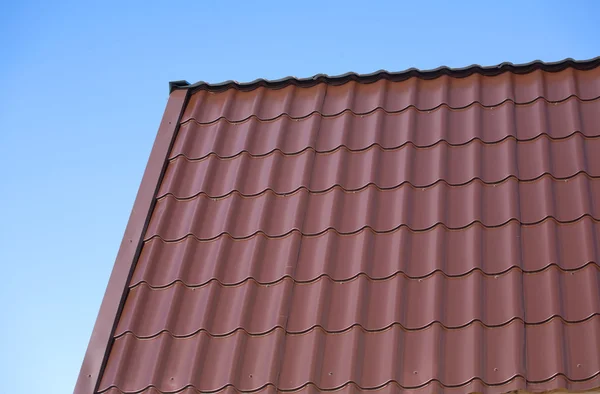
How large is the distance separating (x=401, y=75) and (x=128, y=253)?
7.68 feet

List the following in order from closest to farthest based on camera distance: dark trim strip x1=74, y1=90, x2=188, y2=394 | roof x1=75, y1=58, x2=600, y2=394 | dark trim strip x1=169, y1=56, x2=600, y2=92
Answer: roof x1=75, y1=58, x2=600, y2=394 → dark trim strip x1=74, y1=90, x2=188, y2=394 → dark trim strip x1=169, y1=56, x2=600, y2=92

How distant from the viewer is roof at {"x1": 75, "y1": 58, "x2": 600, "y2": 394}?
401 centimetres

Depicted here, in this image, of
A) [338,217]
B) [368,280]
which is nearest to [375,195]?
[338,217]

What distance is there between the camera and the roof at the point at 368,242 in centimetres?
A: 401

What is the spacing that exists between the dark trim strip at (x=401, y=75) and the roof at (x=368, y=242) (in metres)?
0.01

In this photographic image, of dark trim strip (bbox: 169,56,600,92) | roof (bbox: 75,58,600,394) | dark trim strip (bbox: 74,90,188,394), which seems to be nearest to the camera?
roof (bbox: 75,58,600,394)

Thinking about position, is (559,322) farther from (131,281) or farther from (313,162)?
(131,281)

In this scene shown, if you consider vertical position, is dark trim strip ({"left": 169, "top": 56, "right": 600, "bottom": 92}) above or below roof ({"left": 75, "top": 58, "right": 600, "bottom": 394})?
above

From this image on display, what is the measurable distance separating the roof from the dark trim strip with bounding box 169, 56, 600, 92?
0.05 feet

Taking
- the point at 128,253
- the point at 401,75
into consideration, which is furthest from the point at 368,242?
the point at 401,75

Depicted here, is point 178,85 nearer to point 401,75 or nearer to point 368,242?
point 401,75

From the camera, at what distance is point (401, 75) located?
5988 mm

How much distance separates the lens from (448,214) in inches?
187

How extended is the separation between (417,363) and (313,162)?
1.78 metres
